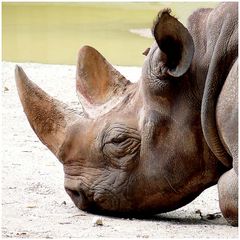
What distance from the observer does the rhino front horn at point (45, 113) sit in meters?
5.71

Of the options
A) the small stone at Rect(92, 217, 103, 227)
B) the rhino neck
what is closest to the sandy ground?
the small stone at Rect(92, 217, 103, 227)

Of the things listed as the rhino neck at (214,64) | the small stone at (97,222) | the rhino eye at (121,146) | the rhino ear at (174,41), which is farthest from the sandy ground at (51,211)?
the rhino ear at (174,41)

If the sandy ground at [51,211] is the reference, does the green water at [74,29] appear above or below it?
below

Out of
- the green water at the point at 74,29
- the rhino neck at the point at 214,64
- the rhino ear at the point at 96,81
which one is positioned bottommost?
the green water at the point at 74,29

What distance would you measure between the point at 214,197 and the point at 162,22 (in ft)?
4.97

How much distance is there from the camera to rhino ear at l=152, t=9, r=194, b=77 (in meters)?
5.26

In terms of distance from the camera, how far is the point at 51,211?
5.87 m

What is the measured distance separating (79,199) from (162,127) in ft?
2.03

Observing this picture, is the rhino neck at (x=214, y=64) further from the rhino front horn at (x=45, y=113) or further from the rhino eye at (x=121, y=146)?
the rhino front horn at (x=45, y=113)

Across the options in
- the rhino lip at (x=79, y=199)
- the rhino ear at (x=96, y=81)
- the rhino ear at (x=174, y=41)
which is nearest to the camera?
the rhino ear at (x=174, y=41)

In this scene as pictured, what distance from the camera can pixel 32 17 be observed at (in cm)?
1980

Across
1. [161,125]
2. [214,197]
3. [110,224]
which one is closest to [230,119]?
[161,125]

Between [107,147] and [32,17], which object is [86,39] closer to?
[32,17]

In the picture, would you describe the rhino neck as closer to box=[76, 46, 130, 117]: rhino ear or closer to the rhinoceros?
the rhinoceros
